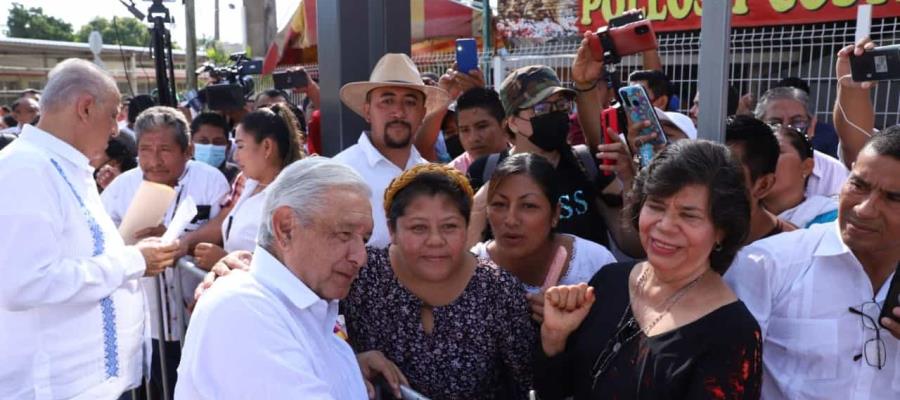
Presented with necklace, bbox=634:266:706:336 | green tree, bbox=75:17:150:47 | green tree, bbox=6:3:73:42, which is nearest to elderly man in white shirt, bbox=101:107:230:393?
necklace, bbox=634:266:706:336

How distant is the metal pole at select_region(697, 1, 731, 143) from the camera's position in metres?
1.79

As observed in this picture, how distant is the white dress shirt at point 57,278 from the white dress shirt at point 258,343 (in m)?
1.02

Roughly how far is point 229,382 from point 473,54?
3.49 m

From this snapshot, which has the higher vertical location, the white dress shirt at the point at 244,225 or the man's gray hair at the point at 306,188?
the man's gray hair at the point at 306,188

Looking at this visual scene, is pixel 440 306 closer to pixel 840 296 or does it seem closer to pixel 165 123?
pixel 840 296

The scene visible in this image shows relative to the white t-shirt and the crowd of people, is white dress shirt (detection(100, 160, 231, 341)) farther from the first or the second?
the white t-shirt

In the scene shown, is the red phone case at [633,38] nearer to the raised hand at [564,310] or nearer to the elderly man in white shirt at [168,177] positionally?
the raised hand at [564,310]

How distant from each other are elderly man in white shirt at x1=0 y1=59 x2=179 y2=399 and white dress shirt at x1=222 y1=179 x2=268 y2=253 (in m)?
0.31

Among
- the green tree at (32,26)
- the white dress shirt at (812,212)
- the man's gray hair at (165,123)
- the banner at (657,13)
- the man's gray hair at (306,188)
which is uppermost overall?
the green tree at (32,26)

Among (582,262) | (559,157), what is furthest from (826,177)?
(582,262)

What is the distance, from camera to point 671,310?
170 centimetres

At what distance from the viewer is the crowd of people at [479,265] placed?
1581mm

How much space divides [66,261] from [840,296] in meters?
2.29

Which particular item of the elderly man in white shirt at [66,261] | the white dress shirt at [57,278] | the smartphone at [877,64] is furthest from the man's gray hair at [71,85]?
the smartphone at [877,64]
